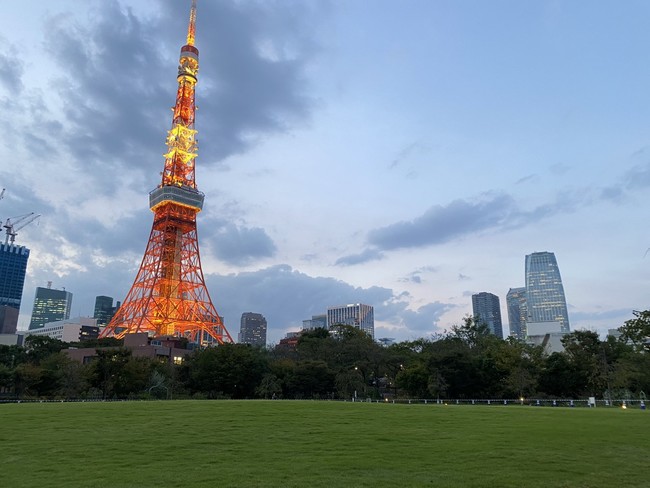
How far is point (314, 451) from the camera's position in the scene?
1388 cm

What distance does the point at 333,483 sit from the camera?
10.2 metres

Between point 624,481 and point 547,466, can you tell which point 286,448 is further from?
point 624,481

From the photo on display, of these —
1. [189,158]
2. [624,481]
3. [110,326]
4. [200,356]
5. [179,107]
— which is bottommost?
[624,481]

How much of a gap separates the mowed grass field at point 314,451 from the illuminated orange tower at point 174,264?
5737 cm

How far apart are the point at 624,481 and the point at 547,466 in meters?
1.73

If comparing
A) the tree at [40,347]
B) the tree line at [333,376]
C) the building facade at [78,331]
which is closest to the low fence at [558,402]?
the tree line at [333,376]

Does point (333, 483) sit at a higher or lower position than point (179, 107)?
lower

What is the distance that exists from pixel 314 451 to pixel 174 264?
71739 millimetres

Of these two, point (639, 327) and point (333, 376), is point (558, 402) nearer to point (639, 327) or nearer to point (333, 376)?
point (639, 327)

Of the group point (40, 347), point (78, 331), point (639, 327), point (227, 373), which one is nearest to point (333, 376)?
point (227, 373)

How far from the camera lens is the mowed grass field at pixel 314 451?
10.7 m

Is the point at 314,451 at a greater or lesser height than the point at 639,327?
lesser

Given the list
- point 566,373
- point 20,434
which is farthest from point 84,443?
point 566,373

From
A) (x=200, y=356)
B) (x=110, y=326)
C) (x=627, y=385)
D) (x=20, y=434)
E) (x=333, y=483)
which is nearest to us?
(x=333, y=483)
